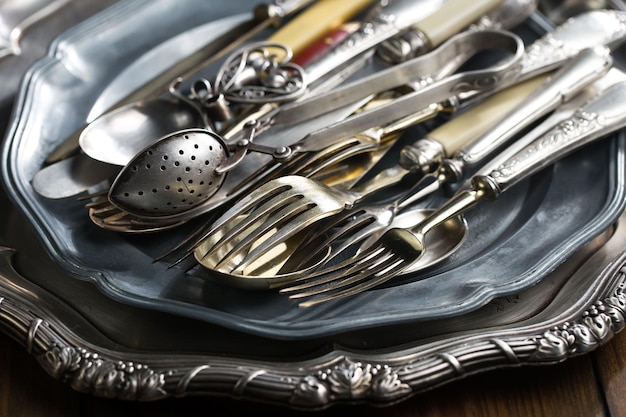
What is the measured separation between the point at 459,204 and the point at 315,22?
12.4 inches

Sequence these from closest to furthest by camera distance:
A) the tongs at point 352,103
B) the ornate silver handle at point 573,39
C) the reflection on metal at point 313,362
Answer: the reflection on metal at point 313,362, the tongs at point 352,103, the ornate silver handle at point 573,39

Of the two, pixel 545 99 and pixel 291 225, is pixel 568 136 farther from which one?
pixel 291 225

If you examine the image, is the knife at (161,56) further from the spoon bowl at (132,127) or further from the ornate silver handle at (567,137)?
the ornate silver handle at (567,137)

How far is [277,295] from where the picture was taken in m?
0.73

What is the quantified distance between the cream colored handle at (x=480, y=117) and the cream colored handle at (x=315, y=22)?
199 mm

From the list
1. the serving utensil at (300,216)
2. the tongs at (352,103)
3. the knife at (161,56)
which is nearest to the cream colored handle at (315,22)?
the knife at (161,56)

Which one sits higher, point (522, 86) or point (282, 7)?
point (282, 7)

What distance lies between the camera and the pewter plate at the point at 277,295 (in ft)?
2.31

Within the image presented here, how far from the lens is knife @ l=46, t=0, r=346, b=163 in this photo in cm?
93

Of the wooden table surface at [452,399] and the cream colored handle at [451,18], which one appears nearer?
the wooden table surface at [452,399]

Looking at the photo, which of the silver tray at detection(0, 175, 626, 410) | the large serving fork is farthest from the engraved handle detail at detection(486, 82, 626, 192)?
the silver tray at detection(0, 175, 626, 410)

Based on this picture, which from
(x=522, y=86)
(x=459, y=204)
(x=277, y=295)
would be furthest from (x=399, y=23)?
(x=277, y=295)

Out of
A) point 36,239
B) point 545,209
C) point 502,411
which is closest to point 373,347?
point 502,411

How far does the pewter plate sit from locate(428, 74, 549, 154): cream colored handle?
55mm
